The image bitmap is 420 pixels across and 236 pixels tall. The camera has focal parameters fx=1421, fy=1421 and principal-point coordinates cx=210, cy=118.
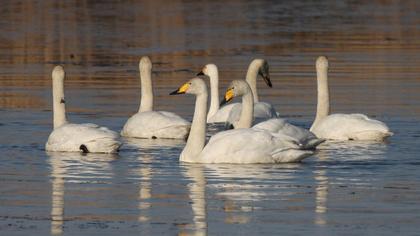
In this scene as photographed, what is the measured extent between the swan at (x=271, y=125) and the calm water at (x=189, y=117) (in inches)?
11.3

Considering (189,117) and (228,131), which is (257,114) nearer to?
(189,117)

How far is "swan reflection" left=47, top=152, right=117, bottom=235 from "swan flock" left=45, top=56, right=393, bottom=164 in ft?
0.79

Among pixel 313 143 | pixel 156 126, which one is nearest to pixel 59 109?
pixel 156 126

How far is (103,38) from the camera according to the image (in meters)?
37.8

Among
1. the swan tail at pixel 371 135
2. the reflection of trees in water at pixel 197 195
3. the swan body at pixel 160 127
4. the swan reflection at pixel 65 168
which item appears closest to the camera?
the reflection of trees in water at pixel 197 195

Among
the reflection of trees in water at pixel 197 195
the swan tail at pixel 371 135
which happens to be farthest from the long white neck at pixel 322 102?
the reflection of trees in water at pixel 197 195

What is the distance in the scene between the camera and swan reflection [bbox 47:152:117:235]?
41.2 feet

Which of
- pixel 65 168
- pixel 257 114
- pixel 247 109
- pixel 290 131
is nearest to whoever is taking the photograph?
pixel 65 168

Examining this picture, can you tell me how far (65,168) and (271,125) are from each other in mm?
2649

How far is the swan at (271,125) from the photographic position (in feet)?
54.6

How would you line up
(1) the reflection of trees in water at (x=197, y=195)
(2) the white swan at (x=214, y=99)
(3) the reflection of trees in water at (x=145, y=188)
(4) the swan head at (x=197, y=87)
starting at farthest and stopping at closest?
(2) the white swan at (x=214, y=99)
(4) the swan head at (x=197, y=87)
(3) the reflection of trees in water at (x=145, y=188)
(1) the reflection of trees in water at (x=197, y=195)

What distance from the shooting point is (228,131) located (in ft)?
52.4

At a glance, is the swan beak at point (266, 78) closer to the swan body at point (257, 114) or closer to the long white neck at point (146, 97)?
the swan body at point (257, 114)

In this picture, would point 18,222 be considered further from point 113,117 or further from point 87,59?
point 87,59
